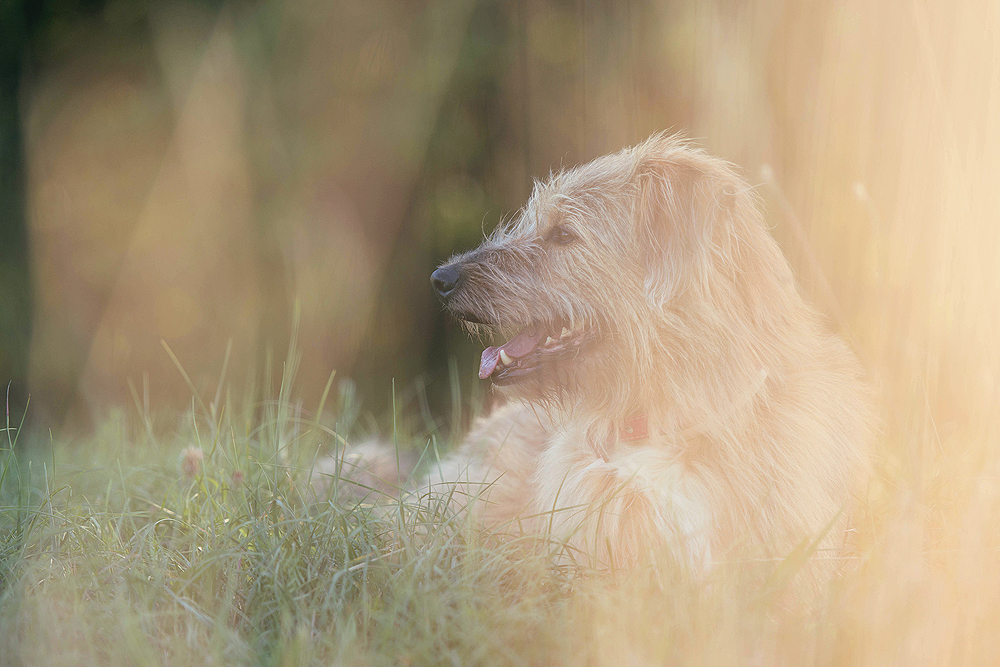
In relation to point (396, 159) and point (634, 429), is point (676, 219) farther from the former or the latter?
point (396, 159)

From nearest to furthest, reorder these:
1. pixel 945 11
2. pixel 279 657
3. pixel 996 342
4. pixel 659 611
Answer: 1. pixel 279 657
2. pixel 659 611
3. pixel 996 342
4. pixel 945 11

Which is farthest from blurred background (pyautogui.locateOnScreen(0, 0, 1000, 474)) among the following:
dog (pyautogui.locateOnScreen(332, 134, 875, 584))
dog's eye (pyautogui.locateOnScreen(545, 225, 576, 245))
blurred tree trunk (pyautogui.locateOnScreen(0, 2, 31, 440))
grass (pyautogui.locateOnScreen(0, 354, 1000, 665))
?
grass (pyautogui.locateOnScreen(0, 354, 1000, 665))

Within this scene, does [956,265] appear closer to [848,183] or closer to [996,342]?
[996,342]

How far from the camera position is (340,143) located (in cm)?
390

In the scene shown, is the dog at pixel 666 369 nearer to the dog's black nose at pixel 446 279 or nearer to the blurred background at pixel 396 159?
the dog's black nose at pixel 446 279

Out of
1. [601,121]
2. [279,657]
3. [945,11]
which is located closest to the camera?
[279,657]

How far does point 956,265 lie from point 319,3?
326 centimetres

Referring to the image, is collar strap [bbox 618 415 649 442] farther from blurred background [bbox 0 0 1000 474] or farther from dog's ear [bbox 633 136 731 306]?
blurred background [bbox 0 0 1000 474]

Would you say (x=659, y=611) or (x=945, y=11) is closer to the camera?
(x=659, y=611)

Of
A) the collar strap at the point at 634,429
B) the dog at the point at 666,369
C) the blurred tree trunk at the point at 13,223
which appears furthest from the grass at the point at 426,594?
the blurred tree trunk at the point at 13,223

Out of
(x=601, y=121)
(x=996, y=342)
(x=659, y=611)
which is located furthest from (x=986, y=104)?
(x=659, y=611)

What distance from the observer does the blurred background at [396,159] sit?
2.86m

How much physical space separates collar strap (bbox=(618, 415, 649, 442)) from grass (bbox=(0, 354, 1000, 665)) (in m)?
0.59

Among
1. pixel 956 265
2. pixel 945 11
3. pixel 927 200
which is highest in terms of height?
pixel 945 11
